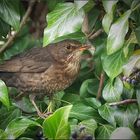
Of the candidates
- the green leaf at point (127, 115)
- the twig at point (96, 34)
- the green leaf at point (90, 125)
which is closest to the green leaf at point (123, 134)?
the green leaf at point (90, 125)

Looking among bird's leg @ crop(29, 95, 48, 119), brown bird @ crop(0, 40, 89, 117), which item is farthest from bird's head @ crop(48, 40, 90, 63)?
bird's leg @ crop(29, 95, 48, 119)

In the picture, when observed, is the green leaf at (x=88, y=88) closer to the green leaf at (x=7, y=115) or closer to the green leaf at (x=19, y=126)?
the green leaf at (x=7, y=115)

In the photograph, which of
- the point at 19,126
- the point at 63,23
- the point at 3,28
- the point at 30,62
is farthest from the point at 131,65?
Answer: the point at 3,28

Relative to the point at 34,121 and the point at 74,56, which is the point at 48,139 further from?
the point at 74,56

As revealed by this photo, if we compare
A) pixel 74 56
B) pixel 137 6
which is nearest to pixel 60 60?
pixel 74 56

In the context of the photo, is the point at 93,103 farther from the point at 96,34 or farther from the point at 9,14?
the point at 9,14

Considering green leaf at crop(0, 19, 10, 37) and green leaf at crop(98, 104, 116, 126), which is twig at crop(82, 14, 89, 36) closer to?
green leaf at crop(0, 19, 10, 37)
